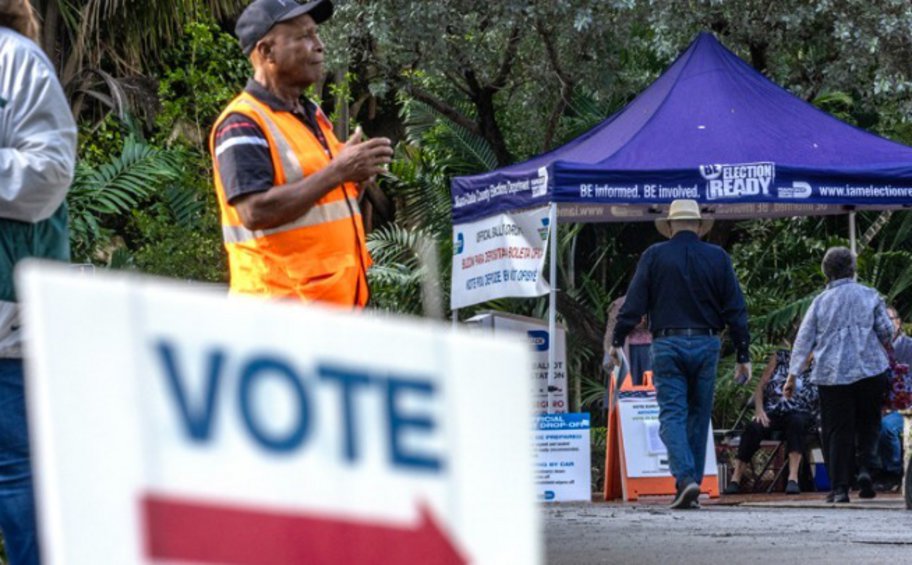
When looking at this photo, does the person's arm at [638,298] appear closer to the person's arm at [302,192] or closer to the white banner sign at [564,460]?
the white banner sign at [564,460]

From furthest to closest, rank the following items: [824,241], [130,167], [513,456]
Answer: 1. [824,241]
2. [130,167]
3. [513,456]

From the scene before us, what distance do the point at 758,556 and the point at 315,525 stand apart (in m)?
6.92

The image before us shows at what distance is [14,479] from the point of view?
446cm

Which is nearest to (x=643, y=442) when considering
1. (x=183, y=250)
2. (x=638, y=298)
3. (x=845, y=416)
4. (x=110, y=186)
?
(x=845, y=416)

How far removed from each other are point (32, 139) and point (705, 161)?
10874mm

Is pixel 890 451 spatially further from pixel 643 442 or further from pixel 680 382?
pixel 680 382

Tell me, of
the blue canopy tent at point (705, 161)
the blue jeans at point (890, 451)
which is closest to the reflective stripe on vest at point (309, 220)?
the blue canopy tent at point (705, 161)

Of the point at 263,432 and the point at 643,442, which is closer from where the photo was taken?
the point at 263,432

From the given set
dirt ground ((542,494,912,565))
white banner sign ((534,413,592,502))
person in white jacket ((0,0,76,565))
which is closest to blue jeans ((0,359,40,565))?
person in white jacket ((0,0,76,565))

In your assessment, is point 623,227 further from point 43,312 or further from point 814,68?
point 43,312

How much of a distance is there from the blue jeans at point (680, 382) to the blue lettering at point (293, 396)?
10.8 metres

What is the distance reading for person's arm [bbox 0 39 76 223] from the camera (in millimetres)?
4438

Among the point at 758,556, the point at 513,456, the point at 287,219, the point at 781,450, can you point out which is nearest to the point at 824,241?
the point at 781,450

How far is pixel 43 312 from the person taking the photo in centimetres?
157
